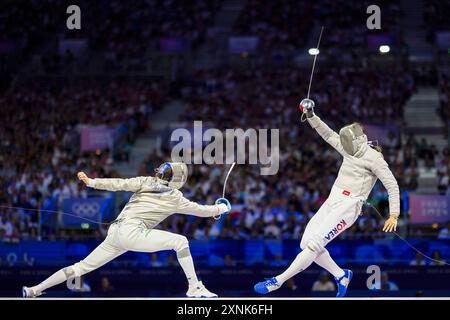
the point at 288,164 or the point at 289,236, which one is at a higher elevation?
the point at 288,164

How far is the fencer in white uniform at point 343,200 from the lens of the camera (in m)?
9.12

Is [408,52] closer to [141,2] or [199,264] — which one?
[141,2]

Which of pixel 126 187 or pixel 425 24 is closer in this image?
pixel 126 187

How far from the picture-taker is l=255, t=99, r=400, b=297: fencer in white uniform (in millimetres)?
9125

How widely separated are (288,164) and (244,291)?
425 centimetres

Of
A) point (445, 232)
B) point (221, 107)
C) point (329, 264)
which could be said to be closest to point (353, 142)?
point (329, 264)

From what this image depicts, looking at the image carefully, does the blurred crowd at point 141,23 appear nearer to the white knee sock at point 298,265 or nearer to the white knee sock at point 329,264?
the white knee sock at point 329,264

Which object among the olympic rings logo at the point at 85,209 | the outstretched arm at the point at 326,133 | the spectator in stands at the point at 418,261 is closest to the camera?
the outstretched arm at the point at 326,133

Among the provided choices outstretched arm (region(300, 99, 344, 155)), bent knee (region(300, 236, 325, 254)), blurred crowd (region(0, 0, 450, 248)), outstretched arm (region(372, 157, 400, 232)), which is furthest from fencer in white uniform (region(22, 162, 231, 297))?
blurred crowd (region(0, 0, 450, 248))

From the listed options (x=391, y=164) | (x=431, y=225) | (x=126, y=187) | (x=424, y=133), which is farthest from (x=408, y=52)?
(x=126, y=187)

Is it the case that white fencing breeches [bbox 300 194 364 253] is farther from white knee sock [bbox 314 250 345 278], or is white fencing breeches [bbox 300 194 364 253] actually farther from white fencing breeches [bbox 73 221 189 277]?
white fencing breeches [bbox 73 221 189 277]

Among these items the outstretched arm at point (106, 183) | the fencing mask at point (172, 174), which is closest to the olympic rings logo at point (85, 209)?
the fencing mask at point (172, 174)
